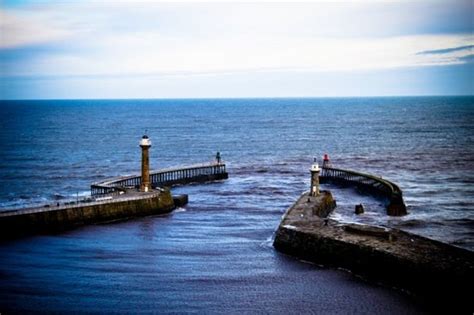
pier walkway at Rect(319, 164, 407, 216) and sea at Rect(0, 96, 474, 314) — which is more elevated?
pier walkway at Rect(319, 164, 407, 216)

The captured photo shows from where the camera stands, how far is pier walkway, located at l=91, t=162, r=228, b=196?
4903 centimetres

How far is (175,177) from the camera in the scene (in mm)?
58688

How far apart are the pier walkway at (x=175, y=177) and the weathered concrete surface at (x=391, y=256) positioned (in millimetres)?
19289

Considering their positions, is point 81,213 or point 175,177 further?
point 175,177

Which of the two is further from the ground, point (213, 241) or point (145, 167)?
point (145, 167)

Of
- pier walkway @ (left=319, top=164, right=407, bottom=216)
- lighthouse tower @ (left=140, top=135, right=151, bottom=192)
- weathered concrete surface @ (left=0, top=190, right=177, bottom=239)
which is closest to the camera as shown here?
weathered concrete surface @ (left=0, top=190, right=177, bottom=239)

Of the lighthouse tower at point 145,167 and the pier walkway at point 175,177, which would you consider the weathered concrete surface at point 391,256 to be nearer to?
the lighthouse tower at point 145,167

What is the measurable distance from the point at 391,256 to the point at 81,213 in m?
19.0

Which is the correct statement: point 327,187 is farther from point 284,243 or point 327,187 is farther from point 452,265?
point 452,265

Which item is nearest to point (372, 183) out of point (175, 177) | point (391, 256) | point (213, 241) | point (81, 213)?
point (175, 177)

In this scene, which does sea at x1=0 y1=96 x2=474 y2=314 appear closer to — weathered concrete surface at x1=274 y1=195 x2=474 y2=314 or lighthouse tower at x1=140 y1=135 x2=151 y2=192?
weathered concrete surface at x1=274 y1=195 x2=474 y2=314

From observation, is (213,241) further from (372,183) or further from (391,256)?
(372,183)

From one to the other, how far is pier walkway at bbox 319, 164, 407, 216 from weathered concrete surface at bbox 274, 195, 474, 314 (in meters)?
9.90

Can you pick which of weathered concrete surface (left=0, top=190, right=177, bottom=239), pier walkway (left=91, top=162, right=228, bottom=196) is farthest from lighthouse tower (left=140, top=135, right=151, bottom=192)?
pier walkway (left=91, top=162, right=228, bottom=196)
